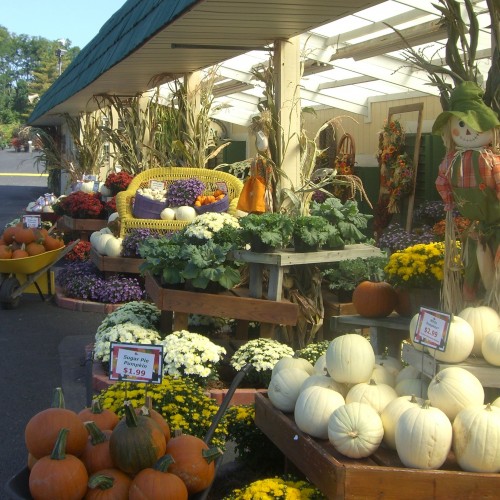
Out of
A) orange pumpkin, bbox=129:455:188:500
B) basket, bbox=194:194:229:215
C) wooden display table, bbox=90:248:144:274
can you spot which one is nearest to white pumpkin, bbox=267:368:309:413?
orange pumpkin, bbox=129:455:188:500

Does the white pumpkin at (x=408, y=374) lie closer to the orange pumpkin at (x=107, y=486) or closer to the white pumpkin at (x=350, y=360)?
the white pumpkin at (x=350, y=360)

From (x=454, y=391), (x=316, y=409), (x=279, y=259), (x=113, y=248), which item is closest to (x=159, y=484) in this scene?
(x=316, y=409)

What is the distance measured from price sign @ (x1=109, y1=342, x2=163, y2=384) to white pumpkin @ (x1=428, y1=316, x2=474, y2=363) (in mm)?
1217

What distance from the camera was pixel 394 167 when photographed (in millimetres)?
12391

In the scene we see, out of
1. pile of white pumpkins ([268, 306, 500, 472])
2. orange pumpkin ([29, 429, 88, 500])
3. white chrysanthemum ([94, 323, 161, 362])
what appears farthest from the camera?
white chrysanthemum ([94, 323, 161, 362])

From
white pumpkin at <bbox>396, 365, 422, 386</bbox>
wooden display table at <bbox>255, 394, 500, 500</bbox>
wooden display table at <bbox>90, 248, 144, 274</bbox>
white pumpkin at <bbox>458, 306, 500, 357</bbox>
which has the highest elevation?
white pumpkin at <bbox>458, 306, 500, 357</bbox>

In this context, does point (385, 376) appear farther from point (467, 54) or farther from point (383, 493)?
point (467, 54)

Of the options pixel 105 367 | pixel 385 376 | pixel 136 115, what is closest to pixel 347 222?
pixel 105 367

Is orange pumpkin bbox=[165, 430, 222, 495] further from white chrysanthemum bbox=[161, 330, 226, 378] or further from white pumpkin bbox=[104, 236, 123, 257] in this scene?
white pumpkin bbox=[104, 236, 123, 257]

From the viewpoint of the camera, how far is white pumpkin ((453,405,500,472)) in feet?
10.2

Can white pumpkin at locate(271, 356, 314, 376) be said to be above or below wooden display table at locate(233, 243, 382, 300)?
below

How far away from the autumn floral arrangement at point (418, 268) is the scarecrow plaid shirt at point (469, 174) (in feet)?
2.39

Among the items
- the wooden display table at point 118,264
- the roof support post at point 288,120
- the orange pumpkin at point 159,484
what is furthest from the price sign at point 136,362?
the wooden display table at point 118,264

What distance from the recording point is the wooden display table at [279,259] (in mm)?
5840
